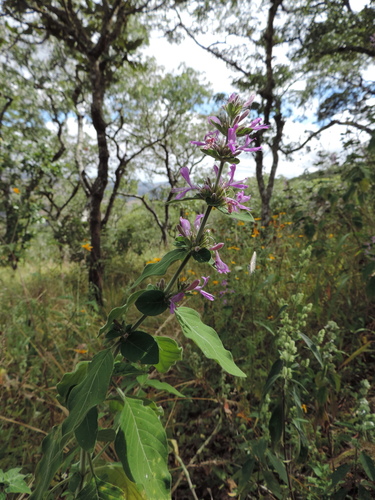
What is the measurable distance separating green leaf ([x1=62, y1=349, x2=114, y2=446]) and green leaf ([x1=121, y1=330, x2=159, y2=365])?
0.06 meters

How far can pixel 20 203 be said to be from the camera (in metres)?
6.34

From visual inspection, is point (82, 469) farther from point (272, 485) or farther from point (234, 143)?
point (234, 143)

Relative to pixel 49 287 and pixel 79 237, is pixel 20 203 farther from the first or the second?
pixel 49 287

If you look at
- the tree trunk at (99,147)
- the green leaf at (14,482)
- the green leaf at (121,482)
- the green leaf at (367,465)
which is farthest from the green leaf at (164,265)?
the tree trunk at (99,147)

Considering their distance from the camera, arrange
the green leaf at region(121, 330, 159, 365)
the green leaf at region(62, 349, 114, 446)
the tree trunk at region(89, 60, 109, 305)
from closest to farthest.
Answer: the green leaf at region(62, 349, 114, 446) → the green leaf at region(121, 330, 159, 365) → the tree trunk at region(89, 60, 109, 305)

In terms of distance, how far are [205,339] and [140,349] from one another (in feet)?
0.53

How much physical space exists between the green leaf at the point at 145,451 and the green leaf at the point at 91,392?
4.8 inches

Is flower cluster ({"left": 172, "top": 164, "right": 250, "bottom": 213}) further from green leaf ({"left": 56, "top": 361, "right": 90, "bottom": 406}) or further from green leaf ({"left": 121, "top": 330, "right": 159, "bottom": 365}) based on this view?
green leaf ({"left": 56, "top": 361, "right": 90, "bottom": 406})

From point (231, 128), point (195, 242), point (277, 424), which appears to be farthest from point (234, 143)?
point (277, 424)

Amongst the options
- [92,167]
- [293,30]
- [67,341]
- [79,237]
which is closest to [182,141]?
[92,167]

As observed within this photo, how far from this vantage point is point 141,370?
26.9 inches

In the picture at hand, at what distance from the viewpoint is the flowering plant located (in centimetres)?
54

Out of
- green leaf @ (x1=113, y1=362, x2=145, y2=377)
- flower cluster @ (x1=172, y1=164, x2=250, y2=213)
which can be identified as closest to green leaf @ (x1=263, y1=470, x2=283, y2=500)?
green leaf @ (x1=113, y1=362, x2=145, y2=377)

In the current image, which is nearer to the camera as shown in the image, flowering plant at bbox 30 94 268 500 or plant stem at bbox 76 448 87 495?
flowering plant at bbox 30 94 268 500
